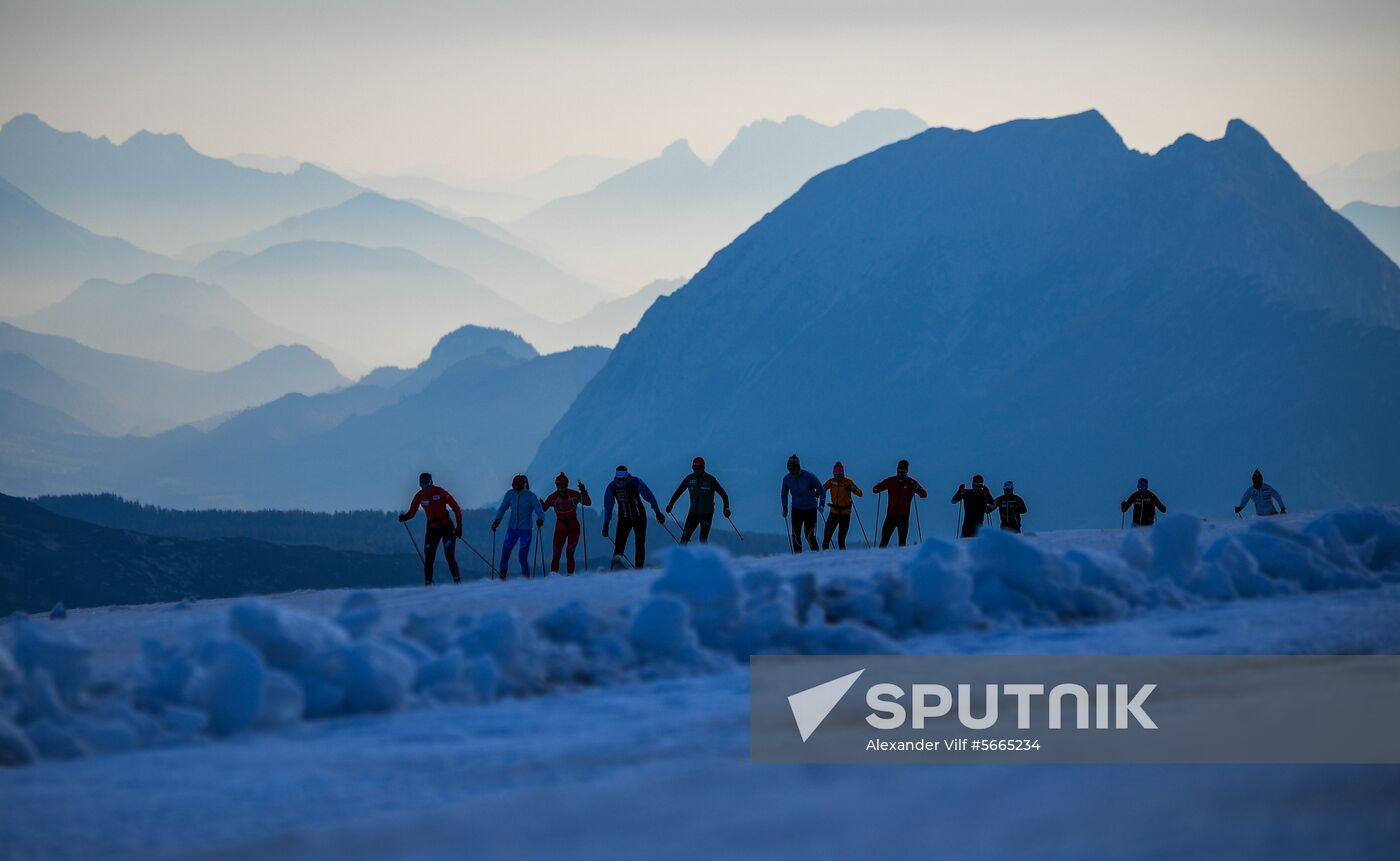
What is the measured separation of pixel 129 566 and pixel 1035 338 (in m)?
63.8

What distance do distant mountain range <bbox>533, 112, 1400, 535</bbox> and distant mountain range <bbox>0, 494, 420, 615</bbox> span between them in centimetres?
4000

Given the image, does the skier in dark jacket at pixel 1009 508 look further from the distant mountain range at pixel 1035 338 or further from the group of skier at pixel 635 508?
the distant mountain range at pixel 1035 338

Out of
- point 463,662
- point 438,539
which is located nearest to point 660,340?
point 438,539

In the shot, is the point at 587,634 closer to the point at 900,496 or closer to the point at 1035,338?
the point at 900,496

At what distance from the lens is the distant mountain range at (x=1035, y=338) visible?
10650cm

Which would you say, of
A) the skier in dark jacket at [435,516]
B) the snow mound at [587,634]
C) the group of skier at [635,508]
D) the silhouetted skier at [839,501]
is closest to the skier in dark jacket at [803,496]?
the group of skier at [635,508]

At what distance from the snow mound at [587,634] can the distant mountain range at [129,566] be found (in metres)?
61.5

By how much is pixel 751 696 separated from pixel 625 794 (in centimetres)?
269

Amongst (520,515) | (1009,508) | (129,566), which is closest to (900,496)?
(1009,508)

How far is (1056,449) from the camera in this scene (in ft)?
358

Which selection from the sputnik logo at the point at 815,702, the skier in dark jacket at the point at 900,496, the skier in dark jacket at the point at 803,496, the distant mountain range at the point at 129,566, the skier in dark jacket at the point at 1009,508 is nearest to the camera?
the sputnik logo at the point at 815,702

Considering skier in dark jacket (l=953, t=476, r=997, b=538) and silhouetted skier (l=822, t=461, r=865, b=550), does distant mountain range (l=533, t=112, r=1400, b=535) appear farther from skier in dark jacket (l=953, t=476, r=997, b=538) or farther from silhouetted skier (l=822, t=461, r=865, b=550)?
silhouetted skier (l=822, t=461, r=865, b=550)

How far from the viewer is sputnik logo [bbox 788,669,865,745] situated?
9.89 meters

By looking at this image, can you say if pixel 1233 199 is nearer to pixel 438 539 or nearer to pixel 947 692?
pixel 438 539
